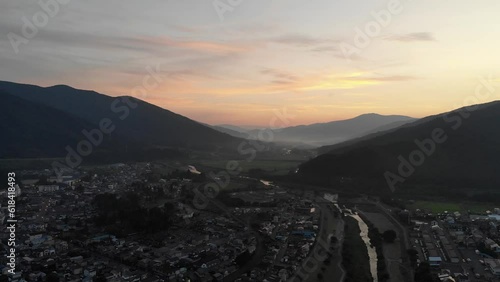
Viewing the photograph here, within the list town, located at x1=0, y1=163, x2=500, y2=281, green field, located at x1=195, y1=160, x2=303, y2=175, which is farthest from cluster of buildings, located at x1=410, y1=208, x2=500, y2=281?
green field, located at x1=195, y1=160, x2=303, y2=175

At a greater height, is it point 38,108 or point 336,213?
point 38,108

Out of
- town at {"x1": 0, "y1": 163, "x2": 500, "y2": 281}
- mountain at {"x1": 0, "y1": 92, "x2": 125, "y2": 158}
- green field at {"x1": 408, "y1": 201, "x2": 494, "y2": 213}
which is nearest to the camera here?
town at {"x1": 0, "y1": 163, "x2": 500, "y2": 281}

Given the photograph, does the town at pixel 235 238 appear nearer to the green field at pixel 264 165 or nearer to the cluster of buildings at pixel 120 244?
the cluster of buildings at pixel 120 244

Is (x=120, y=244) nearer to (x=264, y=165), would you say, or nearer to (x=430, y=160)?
(x=430, y=160)

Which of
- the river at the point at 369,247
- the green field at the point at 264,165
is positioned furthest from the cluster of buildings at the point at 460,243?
the green field at the point at 264,165

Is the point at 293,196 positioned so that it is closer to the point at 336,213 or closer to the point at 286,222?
the point at 336,213

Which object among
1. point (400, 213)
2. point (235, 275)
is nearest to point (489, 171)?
point (400, 213)

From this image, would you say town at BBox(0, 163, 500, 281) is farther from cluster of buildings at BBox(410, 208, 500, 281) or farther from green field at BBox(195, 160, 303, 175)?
green field at BBox(195, 160, 303, 175)
